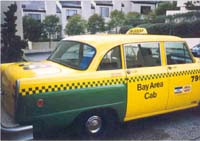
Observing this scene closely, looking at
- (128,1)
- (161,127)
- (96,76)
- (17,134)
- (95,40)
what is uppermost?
(128,1)

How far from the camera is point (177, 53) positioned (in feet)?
16.7

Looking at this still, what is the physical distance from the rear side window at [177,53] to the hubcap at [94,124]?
5.22 ft

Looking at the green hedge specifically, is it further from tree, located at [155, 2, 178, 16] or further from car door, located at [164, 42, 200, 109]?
car door, located at [164, 42, 200, 109]

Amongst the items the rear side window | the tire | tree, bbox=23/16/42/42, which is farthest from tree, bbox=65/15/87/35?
the tire

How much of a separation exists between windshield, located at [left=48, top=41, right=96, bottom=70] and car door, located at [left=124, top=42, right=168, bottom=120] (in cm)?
59

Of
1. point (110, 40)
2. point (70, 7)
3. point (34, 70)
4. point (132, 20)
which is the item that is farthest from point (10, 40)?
point (70, 7)

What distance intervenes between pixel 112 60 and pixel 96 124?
98cm

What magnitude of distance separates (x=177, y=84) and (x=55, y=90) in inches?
86.6

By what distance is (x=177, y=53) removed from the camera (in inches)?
201

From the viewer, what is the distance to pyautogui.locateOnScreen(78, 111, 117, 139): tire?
4145 millimetres

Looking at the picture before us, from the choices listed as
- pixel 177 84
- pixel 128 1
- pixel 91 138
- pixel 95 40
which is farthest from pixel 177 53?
pixel 128 1

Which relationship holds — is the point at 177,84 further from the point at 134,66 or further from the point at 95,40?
the point at 95,40

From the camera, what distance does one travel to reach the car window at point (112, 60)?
13.9 feet

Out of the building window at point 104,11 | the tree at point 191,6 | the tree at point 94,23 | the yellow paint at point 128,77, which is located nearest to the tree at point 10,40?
the yellow paint at point 128,77
